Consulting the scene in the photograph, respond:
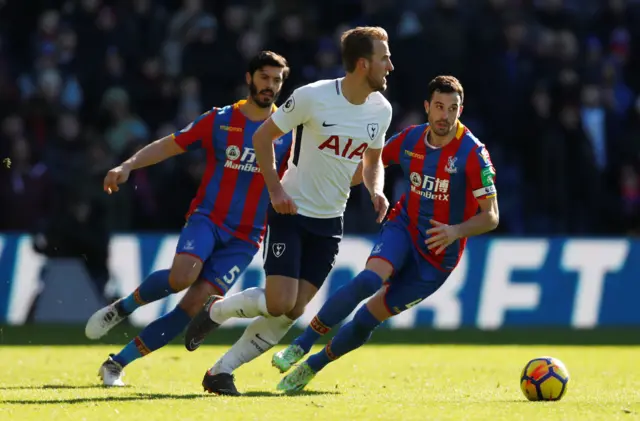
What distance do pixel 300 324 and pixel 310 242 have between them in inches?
286

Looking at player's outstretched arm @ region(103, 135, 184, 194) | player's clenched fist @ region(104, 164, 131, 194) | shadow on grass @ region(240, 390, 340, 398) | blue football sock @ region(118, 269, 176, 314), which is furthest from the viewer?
blue football sock @ region(118, 269, 176, 314)

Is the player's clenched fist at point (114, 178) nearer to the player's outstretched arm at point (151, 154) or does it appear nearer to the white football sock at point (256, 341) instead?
the player's outstretched arm at point (151, 154)

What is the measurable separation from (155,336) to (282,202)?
1.83 metres

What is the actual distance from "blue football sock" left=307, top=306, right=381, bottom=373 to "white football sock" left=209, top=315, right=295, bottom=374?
43 cm

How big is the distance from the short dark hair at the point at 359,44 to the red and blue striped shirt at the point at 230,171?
1252mm

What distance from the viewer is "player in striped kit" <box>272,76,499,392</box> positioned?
9016 mm

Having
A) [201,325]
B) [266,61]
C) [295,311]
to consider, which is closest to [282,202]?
[295,311]

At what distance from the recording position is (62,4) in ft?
63.2

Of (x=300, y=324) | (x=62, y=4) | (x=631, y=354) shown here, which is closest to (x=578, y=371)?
(x=631, y=354)

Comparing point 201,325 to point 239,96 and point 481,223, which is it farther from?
point 239,96

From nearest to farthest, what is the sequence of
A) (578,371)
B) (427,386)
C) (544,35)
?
(427,386), (578,371), (544,35)

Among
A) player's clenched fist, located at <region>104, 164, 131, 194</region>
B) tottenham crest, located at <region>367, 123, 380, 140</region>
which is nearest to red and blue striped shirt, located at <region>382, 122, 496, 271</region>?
tottenham crest, located at <region>367, 123, 380, 140</region>

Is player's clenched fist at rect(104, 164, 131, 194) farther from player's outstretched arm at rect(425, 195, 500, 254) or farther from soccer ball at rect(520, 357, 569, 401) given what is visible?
soccer ball at rect(520, 357, 569, 401)

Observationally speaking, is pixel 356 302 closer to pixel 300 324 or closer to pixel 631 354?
pixel 631 354
